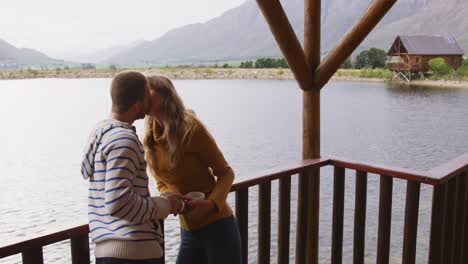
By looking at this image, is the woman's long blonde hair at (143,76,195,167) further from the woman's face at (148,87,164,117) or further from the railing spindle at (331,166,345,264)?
the railing spindle at (331,166,345,264)

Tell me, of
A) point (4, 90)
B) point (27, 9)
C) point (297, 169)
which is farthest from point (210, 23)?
point (297, 169)

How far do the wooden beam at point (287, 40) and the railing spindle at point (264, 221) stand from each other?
0.70 meters

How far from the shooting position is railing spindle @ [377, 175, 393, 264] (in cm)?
223

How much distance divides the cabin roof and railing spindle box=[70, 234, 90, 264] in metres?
23.9

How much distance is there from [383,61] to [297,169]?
26.2 meters

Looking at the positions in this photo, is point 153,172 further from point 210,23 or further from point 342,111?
point 210,23

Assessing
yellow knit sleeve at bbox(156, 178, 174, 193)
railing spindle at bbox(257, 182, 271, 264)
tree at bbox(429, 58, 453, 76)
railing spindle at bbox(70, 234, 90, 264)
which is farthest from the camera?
tree at bbox(429, 58, 453, 76)

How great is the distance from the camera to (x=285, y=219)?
2.21m

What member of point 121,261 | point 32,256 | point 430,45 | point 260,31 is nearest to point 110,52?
point 260,31

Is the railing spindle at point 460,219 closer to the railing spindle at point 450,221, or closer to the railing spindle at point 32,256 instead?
the railing spindle at point 450,221

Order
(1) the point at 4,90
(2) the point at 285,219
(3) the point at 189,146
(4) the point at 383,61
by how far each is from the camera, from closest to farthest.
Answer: (3) the point at 189,146 → (2) the point at 285,219 → (4) the point at 383,61 → (1) the point at 4,90

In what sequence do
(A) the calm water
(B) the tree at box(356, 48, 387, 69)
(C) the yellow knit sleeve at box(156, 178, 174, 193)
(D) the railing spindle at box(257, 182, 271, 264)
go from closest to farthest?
(C) the yellow knit sleeve at box(156, 178, 174, 193) → (D) the railing spindle at box(257, 182, 271, 264) → (A) the calm water → (B) the tree at box(356, 48, 387, 69)

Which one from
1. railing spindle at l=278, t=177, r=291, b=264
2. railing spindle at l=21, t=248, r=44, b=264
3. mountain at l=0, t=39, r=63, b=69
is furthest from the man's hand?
mountain at l=0, t=39, r=63, b=69

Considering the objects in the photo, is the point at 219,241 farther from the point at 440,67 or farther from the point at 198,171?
the point at 440,67
